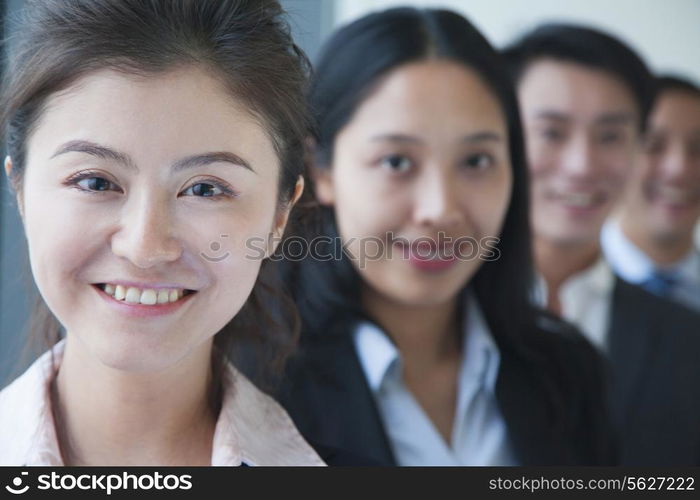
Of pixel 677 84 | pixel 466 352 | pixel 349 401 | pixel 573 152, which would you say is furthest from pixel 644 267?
pixel 349 401

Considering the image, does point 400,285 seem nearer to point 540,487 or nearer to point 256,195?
point 540,487

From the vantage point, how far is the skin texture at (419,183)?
1.65 m

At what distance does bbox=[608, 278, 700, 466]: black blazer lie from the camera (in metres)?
2.20

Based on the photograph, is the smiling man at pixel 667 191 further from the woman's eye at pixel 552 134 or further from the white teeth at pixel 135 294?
the white teeth at pixel 135 294

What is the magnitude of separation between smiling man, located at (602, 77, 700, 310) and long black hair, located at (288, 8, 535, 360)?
150 cm

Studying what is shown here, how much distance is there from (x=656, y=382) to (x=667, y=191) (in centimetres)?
111

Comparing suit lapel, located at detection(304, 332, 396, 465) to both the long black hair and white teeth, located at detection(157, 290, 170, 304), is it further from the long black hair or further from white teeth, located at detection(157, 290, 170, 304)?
white teeth, located at detection(157, 290, 170, 304)

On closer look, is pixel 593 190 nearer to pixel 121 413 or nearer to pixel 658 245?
pixel 658 245

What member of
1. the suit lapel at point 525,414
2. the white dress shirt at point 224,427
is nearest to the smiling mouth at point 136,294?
the white dress shirt at point 224,427

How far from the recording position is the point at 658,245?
3.22 metres

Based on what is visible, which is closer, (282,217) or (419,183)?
(282,217)

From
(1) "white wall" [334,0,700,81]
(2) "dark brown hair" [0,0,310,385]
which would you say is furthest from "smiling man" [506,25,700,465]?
(2) "dark brown hair" [0,0,310,385]

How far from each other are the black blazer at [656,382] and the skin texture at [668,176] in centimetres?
88

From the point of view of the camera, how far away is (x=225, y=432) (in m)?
1.28
